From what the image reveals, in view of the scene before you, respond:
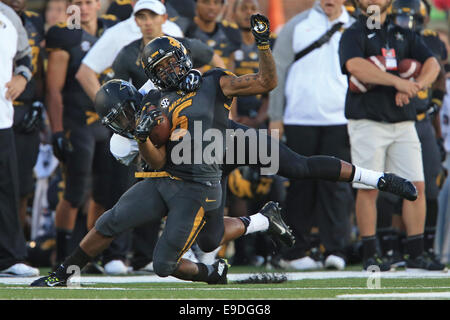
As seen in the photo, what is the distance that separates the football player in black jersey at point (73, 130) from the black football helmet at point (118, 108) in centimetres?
234

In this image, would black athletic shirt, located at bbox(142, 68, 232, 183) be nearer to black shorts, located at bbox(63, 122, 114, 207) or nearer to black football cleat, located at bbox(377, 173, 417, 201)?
black football cleat, located at bbox(377, 173, 417, 201)

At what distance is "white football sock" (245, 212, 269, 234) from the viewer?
7.13 meters

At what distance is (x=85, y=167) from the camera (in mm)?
8633

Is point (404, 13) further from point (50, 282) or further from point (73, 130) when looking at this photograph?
point (50, 282)

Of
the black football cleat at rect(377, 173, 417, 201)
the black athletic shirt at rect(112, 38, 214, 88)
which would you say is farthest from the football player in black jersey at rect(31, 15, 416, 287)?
the black athletic shirt at rect(112, 38, 214, 88)

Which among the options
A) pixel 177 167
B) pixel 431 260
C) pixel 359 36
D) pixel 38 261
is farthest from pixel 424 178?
pixel 38 261

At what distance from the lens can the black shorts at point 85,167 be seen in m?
8.59

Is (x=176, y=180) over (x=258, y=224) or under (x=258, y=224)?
over

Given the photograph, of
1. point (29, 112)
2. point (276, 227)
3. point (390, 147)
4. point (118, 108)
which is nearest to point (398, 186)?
point (276, 227)

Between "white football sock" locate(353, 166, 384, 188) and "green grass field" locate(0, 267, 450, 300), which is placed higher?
"white football sock" locate(353, 166, 384, 188)

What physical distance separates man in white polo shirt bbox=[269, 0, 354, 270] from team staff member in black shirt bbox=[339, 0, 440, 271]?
0.79 m

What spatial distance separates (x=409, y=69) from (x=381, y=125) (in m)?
0.51

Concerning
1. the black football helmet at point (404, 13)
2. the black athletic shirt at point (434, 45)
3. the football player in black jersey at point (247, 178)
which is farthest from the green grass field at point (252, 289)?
the black athletic shirt at point (434, 45)

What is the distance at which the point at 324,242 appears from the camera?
356 inches
